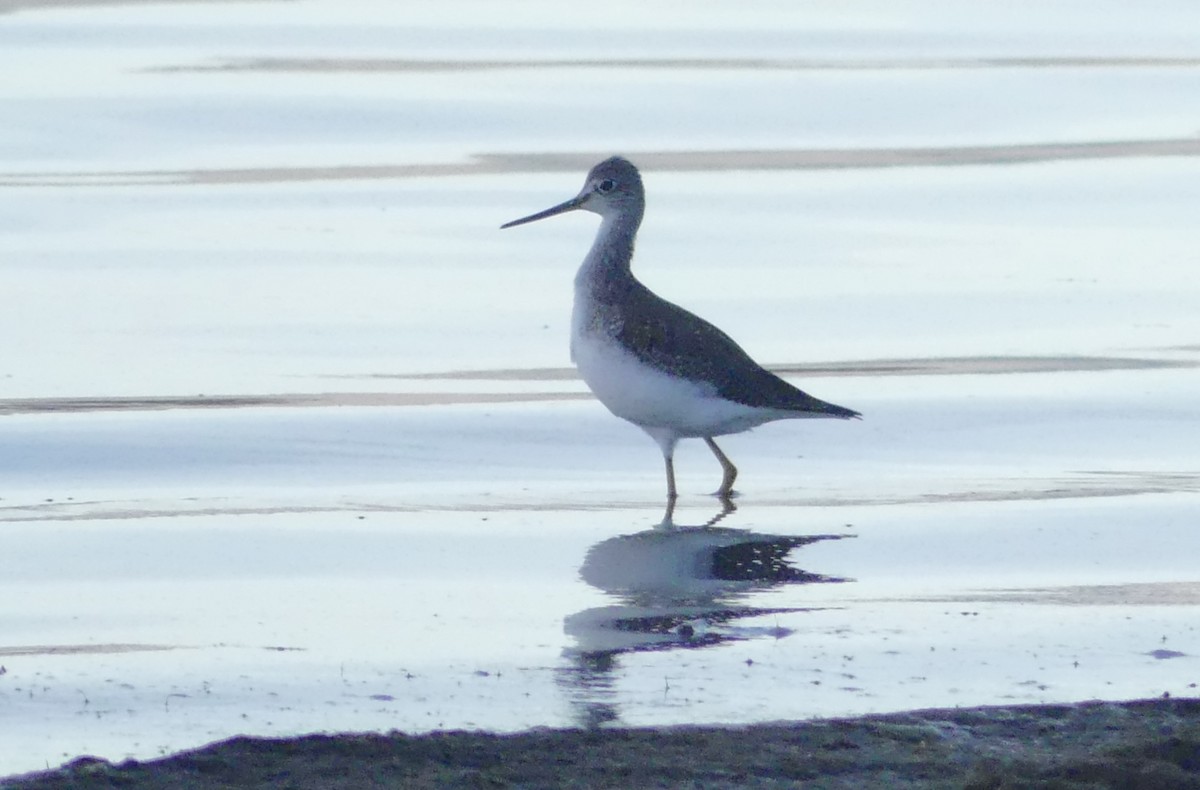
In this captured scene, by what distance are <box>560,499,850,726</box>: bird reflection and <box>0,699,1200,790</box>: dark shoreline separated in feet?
1.38

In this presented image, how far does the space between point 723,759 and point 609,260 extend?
4.90m

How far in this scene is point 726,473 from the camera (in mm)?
9203

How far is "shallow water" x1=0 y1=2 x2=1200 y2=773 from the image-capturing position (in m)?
6.52

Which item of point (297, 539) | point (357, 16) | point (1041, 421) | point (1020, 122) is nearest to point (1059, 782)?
point (297, 539)

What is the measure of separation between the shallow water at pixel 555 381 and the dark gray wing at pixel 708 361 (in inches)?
12.8

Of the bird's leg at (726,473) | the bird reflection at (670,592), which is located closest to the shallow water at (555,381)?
the bird reflection at (670,592)

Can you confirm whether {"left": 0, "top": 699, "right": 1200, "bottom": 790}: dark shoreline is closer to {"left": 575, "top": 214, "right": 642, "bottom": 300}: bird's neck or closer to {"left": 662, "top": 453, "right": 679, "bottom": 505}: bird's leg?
{"left": 662, "top": 453, "right": 679, "bottom": 505}: bird's leg

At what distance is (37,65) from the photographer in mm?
18719

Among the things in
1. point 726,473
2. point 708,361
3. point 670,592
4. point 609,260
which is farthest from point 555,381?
point 670,592

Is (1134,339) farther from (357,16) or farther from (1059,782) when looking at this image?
(357,16)

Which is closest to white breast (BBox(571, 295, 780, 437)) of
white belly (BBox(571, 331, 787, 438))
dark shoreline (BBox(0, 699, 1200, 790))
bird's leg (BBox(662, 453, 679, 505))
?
white belly (BBox(571, 331, 787, 438))

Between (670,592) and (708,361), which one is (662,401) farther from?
(670,592)

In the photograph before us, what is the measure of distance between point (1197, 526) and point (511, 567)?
242 cm

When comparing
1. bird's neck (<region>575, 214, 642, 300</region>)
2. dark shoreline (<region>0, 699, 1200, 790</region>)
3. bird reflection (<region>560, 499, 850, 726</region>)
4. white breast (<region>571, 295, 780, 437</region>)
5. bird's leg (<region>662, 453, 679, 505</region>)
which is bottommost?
dark shoreline (<region>0, 699, 1200, 790</region>)
